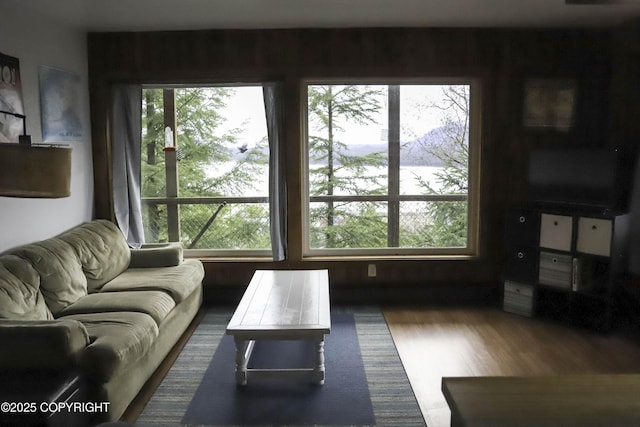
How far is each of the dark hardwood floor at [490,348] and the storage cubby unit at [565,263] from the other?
181mm

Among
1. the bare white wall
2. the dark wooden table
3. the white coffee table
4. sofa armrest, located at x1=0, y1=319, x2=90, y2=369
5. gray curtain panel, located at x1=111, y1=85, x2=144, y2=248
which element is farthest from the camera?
gray curtain panel, located at x1=111, y1=85, x2=144, y2=248

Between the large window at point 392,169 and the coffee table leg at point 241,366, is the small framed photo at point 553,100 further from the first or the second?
the coffee table leg at point 241,366

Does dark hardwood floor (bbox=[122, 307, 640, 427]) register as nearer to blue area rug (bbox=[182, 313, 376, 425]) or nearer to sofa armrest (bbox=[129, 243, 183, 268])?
blue area rug (bbox=[182, 313, 376, 425])

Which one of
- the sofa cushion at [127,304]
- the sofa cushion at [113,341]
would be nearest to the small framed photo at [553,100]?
the sofa cushion at [127,304]

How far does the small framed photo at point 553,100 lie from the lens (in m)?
4.58

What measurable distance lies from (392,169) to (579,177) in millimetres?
1583

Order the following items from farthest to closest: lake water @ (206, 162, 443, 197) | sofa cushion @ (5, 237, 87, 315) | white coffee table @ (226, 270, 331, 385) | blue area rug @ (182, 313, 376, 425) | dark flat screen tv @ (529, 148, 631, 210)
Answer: lake water @ (206, 162, 443, 197), dark flat screen tv @ (529, 148, 631, 210), sofa cushion @ (5, 237, 87, 315), white coffee table @ (226, 270, 331, 385), blue area rug @ (182, 313, 376, 425)

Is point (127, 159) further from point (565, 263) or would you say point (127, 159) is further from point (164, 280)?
point (565, 263)

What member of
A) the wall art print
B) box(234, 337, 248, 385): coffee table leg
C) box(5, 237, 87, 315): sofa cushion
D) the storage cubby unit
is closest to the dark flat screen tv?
the storage cubby unit

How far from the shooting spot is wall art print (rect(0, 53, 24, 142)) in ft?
10.9

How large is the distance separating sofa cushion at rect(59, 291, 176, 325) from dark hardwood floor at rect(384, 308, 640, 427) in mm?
1634

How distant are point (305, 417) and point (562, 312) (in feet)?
8.60

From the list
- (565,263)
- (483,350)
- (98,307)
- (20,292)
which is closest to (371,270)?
(483,350)

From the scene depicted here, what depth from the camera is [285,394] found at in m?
2.98
